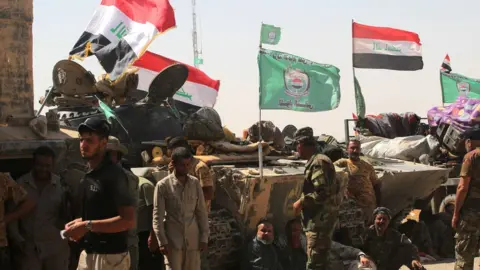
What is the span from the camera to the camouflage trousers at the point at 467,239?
266 inches

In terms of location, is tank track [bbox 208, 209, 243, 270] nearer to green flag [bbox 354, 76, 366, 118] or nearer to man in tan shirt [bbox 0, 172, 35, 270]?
man in tan shirt [bbox 0, 172, 35, 270]

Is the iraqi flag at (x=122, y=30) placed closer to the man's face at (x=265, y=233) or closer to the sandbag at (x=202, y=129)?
the sandbag at (x=202, y=129)

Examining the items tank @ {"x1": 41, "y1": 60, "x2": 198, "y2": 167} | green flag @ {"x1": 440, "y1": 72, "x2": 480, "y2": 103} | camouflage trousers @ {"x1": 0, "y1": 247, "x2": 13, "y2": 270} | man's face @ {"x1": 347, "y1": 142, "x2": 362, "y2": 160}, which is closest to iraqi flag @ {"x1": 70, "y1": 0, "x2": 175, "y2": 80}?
tank @ {"x1": 41, "y1": 60, "x2": 198, "y2": 167}

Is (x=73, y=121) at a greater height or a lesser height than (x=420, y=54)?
lesser

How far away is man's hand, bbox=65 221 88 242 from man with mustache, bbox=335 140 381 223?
501 cm

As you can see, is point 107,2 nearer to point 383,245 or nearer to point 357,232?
point 357,232

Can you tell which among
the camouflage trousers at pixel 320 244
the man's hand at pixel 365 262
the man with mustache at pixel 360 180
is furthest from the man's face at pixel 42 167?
the man with mustache at pixel 360 180

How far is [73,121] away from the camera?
28.4 feet

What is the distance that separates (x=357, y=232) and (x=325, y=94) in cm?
175

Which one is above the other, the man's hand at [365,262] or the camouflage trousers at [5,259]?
the camouflage trousers at [5,259]

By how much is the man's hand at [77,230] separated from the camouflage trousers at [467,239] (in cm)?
421

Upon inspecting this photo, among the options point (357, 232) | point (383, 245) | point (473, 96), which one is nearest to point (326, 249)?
point (383, 245)

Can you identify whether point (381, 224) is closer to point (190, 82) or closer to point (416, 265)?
point (416, 265)

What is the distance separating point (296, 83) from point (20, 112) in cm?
316
